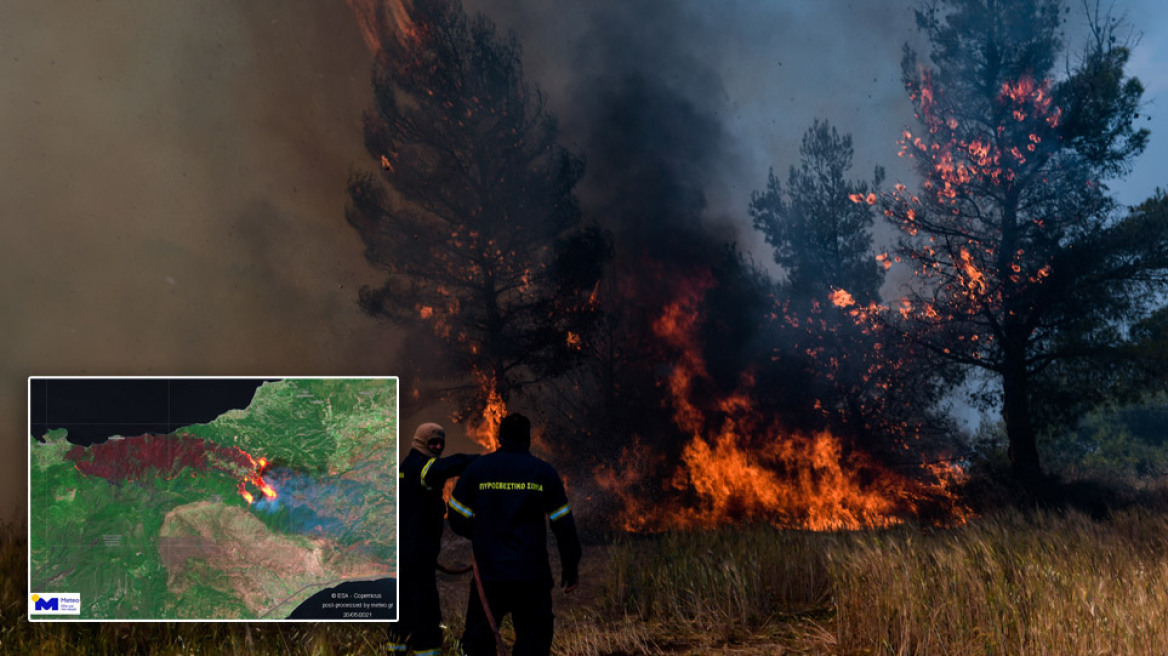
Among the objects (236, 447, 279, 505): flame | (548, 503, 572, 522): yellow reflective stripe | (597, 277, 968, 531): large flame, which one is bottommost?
(597, 277, 968, 531): large flame

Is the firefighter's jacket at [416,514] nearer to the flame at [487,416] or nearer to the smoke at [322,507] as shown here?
the smoke at [322,507]

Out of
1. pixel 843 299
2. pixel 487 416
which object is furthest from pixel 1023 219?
pixel 487 416

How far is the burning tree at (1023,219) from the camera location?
13.9 meters

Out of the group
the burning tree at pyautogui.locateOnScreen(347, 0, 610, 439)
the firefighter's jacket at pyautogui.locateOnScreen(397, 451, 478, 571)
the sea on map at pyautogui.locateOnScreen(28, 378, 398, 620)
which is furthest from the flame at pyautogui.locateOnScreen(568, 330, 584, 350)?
the sea on map at pyautogui.locateOnScreen(28, 378, 398, 620)

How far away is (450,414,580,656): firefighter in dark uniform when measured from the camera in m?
5.46

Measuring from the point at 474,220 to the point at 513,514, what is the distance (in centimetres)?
1311

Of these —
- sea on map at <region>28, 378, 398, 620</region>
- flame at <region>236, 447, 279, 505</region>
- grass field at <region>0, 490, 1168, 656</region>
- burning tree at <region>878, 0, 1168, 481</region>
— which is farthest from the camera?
burning tree at <region>878, 0, 1168, 481</region>

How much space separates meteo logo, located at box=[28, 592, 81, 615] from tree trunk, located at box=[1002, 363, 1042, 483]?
47.3ft

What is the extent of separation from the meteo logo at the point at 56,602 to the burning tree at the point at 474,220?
38.9ft

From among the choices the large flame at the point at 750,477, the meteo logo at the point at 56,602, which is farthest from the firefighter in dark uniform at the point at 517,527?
the large flame at the point at 750,477

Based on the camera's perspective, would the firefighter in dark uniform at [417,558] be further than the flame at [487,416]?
No

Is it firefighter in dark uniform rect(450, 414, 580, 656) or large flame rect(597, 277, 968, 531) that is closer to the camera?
firefighter in dark uniform rect(450, 414, 580, 656)

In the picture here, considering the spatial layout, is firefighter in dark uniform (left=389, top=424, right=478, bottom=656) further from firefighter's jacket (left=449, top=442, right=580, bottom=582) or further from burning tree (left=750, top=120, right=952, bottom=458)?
burning tree (left=750, top=120, right=952, bottom=458)

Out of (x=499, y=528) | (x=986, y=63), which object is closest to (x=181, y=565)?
(x=499, y=528)
